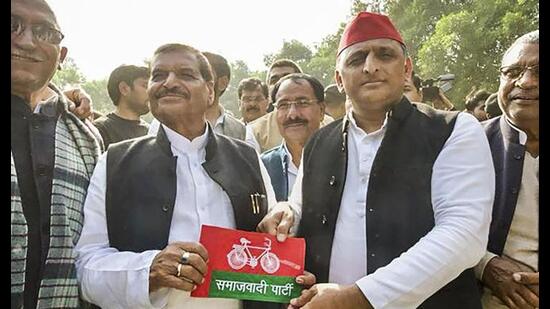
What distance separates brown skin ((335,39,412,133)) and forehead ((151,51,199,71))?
1.88ft

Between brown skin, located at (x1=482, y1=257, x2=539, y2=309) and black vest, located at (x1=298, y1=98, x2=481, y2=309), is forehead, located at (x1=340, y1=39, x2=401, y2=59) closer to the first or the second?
black vest, located at (x1=298, y1=98, x2=481, y2=309)

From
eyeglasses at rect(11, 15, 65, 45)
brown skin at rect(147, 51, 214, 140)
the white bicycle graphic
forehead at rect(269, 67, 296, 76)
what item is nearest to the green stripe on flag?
the white bicycle graphic

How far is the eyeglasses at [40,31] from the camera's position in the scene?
172 cm

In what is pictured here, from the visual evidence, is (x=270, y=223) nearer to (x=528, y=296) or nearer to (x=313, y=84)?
(x=528, y=296)

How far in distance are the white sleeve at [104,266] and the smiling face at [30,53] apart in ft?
1.22

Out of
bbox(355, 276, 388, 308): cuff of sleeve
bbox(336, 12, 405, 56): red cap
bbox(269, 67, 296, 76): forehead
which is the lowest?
bbox(355, 276, 388, 308): cuff of sleeve

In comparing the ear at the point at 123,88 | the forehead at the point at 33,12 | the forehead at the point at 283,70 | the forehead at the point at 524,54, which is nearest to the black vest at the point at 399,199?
the forehead at the point at 524,54

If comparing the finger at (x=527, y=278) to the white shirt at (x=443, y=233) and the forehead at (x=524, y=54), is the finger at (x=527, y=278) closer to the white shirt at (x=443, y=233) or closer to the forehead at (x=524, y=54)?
the white shirt at (x=443, y=233)

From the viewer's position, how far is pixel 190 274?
162 centimetres

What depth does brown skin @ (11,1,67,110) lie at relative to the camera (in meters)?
1.72

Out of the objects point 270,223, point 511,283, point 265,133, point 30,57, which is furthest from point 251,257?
point 265,133

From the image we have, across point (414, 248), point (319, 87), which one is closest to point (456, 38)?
point (319, 87)

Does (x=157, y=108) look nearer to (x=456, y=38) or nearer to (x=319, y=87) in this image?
(x=319, y=87)

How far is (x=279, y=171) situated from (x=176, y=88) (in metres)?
0.74
